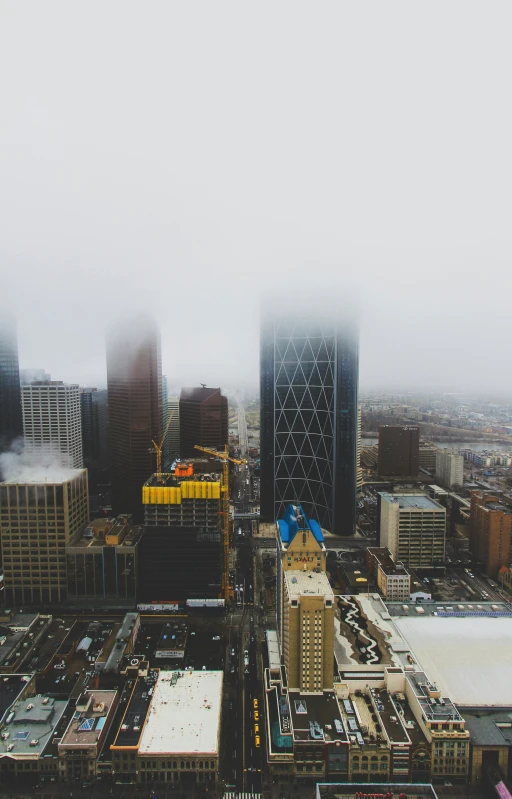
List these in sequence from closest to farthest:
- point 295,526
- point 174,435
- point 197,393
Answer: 1. point 295,526
2. point 197,393
3. point 174,435

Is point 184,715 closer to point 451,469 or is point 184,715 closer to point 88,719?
point 88,719

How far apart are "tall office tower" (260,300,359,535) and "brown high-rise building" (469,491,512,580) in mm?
12412

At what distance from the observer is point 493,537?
45969 mm

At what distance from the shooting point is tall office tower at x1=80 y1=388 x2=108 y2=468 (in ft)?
241

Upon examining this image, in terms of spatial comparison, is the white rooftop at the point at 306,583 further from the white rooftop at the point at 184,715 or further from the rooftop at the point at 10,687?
the rooftop at the point at 10,687

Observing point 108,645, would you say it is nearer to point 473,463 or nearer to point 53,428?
point 53,428

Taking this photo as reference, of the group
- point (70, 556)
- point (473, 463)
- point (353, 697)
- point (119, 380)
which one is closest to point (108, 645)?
point (70, 556)

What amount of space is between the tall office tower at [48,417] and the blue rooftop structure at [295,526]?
3740cm

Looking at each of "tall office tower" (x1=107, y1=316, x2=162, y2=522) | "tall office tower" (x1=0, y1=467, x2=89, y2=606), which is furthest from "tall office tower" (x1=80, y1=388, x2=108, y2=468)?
"tall office tower" (x1=0, y1=467, x2=89, y2=606)

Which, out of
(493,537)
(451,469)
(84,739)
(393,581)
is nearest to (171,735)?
(84,739)

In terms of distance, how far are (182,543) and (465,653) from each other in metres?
21.0

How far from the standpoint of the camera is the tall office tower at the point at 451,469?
2731 inches

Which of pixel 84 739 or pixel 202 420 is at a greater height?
pixel 202 420

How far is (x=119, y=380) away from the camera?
2154 inches
